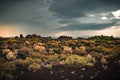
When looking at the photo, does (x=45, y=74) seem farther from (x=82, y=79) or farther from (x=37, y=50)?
(x=37, y=50)

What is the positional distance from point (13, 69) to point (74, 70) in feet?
14.4

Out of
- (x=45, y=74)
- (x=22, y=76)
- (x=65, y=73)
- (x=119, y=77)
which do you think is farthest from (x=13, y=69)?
(x=119, y=77)

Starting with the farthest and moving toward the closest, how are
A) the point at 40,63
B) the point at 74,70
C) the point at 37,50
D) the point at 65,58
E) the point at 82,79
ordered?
the point at 37,50 → the point at 65,58 → the point at 40,63 → the point at 74,70 → the point at 82,79

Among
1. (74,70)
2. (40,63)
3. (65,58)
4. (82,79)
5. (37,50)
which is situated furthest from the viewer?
(37,50)

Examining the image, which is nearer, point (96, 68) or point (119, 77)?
point (119, 77)

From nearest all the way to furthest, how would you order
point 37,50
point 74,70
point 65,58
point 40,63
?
point 74,70, point 40,63, point 65,58, point 37,50

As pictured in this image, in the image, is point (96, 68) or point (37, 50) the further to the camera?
point (37, 50)

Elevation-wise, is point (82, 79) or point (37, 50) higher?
point (37, 50)

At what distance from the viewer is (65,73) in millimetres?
16797

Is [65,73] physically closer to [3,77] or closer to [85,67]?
[85,67]

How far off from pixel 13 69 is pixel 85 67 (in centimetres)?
529

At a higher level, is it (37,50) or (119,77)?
(37,50)

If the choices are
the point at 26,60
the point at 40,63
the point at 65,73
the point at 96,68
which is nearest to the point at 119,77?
the point at 96,68

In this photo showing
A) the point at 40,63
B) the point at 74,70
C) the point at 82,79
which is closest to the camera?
the point at 82,79
